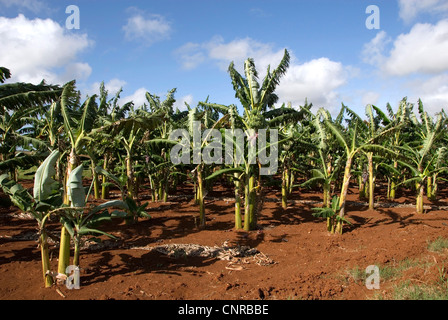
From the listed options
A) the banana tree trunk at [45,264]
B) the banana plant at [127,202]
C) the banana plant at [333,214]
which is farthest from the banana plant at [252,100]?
the banana tree trunk at [45,264]

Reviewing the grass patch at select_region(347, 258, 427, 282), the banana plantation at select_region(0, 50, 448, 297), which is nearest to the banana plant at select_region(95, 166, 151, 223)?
the banana plantation at select_region(0, 50, 448, 297)

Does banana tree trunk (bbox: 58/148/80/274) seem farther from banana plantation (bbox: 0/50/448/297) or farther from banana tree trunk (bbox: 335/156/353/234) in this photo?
banana tree trunk (bbox: 335/156/353/234)

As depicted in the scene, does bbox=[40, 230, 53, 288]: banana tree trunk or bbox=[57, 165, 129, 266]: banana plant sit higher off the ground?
bbox=[57, 165, 129, 266]: banana plant

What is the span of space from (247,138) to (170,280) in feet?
13.8

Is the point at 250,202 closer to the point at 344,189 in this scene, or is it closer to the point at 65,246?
the point at 344,189

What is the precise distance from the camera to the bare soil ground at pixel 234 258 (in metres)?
4.59

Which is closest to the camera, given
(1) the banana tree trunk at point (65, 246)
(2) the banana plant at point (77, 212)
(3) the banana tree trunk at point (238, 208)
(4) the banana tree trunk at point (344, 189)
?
(2) the banana plant at point (77, 212)

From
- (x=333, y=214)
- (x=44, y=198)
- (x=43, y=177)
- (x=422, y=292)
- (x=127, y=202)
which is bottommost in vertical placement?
(x=422, y=292)

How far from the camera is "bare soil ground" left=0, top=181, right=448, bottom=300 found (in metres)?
4.59

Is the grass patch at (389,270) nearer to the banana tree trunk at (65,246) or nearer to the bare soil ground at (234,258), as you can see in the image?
the bare soil ground at (234,258)

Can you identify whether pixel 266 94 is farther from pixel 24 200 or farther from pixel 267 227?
pixel 24 200

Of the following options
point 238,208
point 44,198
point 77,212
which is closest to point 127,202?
point 77,212

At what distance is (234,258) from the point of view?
641 cm
